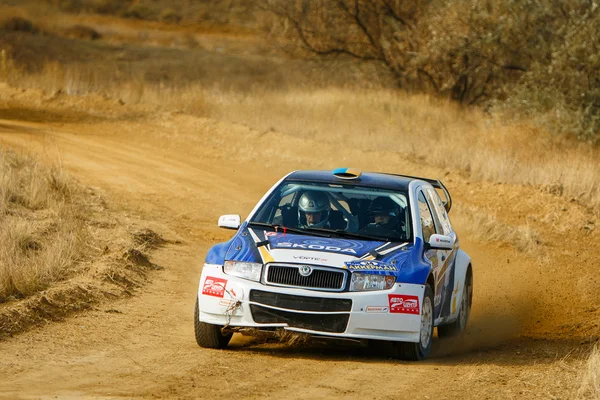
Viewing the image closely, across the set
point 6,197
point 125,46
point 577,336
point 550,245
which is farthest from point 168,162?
point 125,46

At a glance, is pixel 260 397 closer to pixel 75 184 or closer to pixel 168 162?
pixel 75 184

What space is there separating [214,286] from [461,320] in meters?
3.22

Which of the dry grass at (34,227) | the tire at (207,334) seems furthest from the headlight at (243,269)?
the dry grass at (34,227)

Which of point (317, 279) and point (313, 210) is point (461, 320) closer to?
point (313, 210)

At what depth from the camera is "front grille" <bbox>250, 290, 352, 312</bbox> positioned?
8.20 metres

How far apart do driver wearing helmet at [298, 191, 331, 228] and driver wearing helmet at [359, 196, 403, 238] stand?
383mm

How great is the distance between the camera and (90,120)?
24828 mm

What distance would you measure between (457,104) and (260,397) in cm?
2549

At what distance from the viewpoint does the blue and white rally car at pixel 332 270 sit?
8234 millimetres

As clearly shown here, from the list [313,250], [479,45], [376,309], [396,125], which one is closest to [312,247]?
[313,250]

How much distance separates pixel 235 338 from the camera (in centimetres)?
942

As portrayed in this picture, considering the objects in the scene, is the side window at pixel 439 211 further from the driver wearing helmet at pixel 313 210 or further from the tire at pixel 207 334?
the tire at pixel 207 334

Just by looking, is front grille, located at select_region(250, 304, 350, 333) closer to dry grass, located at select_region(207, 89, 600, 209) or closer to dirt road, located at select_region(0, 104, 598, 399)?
dirt road, located at select_region(0, 104, 598, 399)

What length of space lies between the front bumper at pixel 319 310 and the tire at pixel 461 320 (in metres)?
1.94
